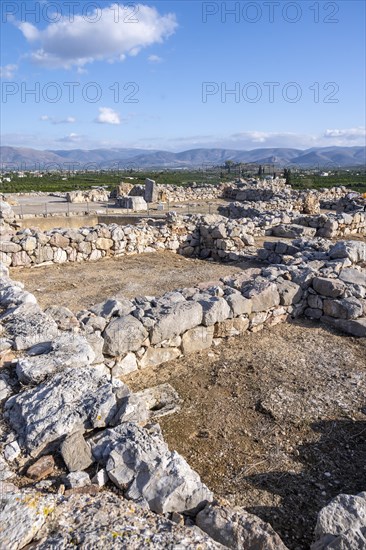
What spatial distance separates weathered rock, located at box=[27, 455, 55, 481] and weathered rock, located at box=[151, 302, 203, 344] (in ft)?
8.86

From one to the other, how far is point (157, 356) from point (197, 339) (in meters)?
0.75

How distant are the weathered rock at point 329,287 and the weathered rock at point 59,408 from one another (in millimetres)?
5118

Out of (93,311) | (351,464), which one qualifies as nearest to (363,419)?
(351,464)

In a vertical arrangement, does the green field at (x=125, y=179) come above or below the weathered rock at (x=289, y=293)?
above

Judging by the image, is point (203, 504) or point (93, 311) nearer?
point (203, 504)

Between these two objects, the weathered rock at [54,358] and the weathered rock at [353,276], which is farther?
the weathered rock at [353,276]

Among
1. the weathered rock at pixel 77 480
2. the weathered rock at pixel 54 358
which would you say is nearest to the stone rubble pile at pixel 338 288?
the weathered rock at pixel 54 358

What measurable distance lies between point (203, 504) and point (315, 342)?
440 centimetres

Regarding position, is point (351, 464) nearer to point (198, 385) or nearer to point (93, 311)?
point (198, 385)

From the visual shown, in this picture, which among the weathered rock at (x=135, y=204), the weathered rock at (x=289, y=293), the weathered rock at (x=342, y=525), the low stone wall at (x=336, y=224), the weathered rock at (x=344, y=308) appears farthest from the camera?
the weathered rock at (x=135, y=204)

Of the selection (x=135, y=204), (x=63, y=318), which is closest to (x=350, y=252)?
(x=63, y=318)

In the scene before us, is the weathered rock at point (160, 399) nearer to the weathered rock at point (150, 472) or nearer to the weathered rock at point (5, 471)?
the weathered rock at point (150, 472)

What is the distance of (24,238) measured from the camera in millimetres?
12383

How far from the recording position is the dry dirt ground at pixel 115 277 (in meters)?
9.73
